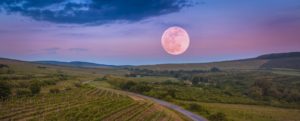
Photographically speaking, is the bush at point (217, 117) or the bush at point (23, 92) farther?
the bush at point (23, 92)

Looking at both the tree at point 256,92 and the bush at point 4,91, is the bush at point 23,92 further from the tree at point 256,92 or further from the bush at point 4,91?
the tree at point 256,92

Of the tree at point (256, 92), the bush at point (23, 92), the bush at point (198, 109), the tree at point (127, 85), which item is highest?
the bush at point (23, 92)

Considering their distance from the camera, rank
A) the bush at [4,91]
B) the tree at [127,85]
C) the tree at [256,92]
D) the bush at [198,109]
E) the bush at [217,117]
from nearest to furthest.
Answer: the bush at [217,117] < the bush at [198,109] < the bush at [4,91] < the tree at [256,92] < the tree at [127,85]

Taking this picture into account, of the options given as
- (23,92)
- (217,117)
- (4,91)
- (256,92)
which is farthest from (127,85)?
(217,117)

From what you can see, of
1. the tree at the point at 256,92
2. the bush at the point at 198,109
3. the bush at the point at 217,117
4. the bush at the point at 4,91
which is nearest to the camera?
the bush at the point at 217,117

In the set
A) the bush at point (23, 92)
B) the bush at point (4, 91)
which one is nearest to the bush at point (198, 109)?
the bush at point (23, 92)

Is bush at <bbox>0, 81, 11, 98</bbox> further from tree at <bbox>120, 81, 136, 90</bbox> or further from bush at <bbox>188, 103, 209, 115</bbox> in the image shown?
tree at <bbox>120, 81, 136, 90</bbox>

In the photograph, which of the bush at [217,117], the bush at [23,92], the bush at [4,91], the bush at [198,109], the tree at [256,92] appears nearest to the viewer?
the bush at [217,117]

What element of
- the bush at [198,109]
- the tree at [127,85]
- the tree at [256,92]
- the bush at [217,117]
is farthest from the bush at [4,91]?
the tree at [256,92]

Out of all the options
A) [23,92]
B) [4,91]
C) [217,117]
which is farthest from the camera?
[23,92]

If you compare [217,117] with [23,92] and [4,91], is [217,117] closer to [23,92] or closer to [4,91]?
[4,91]

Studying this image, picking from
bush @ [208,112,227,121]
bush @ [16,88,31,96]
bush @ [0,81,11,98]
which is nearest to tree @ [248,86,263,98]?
bush @ [208,112,227,121]

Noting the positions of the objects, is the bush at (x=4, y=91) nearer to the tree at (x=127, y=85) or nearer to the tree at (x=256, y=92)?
the tree at (x=127, y=85)

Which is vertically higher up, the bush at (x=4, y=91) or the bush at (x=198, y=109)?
the bush at (x=4, y=91)
